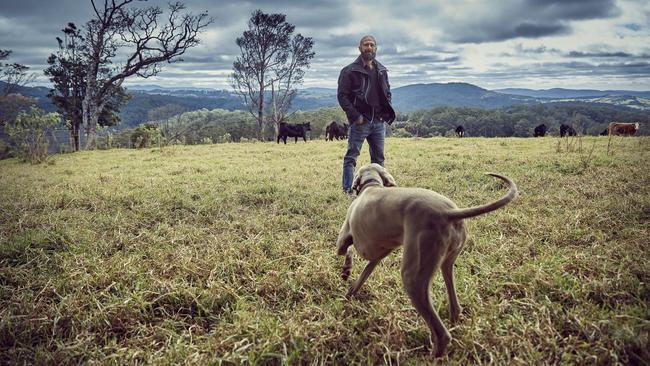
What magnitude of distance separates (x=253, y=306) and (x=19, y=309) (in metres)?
1.77

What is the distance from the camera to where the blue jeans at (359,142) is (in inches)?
237

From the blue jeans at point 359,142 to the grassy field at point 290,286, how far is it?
3.11 ft

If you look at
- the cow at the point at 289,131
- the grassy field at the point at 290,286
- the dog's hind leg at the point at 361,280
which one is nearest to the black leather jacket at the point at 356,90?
the grassy field at the point at 290,286

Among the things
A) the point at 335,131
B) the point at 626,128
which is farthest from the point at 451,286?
the point at 626,128

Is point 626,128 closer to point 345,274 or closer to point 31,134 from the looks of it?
point 345,274

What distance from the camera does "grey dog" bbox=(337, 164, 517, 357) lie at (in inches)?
75.4

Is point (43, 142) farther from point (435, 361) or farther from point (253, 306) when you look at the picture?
point (435, 361)

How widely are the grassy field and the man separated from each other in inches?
54.9

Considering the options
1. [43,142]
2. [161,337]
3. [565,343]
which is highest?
[43,142]

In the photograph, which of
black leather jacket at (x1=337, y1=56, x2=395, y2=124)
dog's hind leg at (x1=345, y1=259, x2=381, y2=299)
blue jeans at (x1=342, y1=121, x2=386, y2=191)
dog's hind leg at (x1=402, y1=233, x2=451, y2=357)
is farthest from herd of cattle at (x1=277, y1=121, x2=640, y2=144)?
dog's hind leg at (x1=402, y1=233, x2=451, y2=357)

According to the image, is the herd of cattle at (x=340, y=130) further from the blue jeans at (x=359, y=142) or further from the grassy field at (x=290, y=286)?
the grassy field at (x=290, y=286)

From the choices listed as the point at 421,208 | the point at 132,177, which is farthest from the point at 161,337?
the point at 132,177

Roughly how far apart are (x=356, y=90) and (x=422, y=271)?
14.4 feet

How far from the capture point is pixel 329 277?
312 cm
